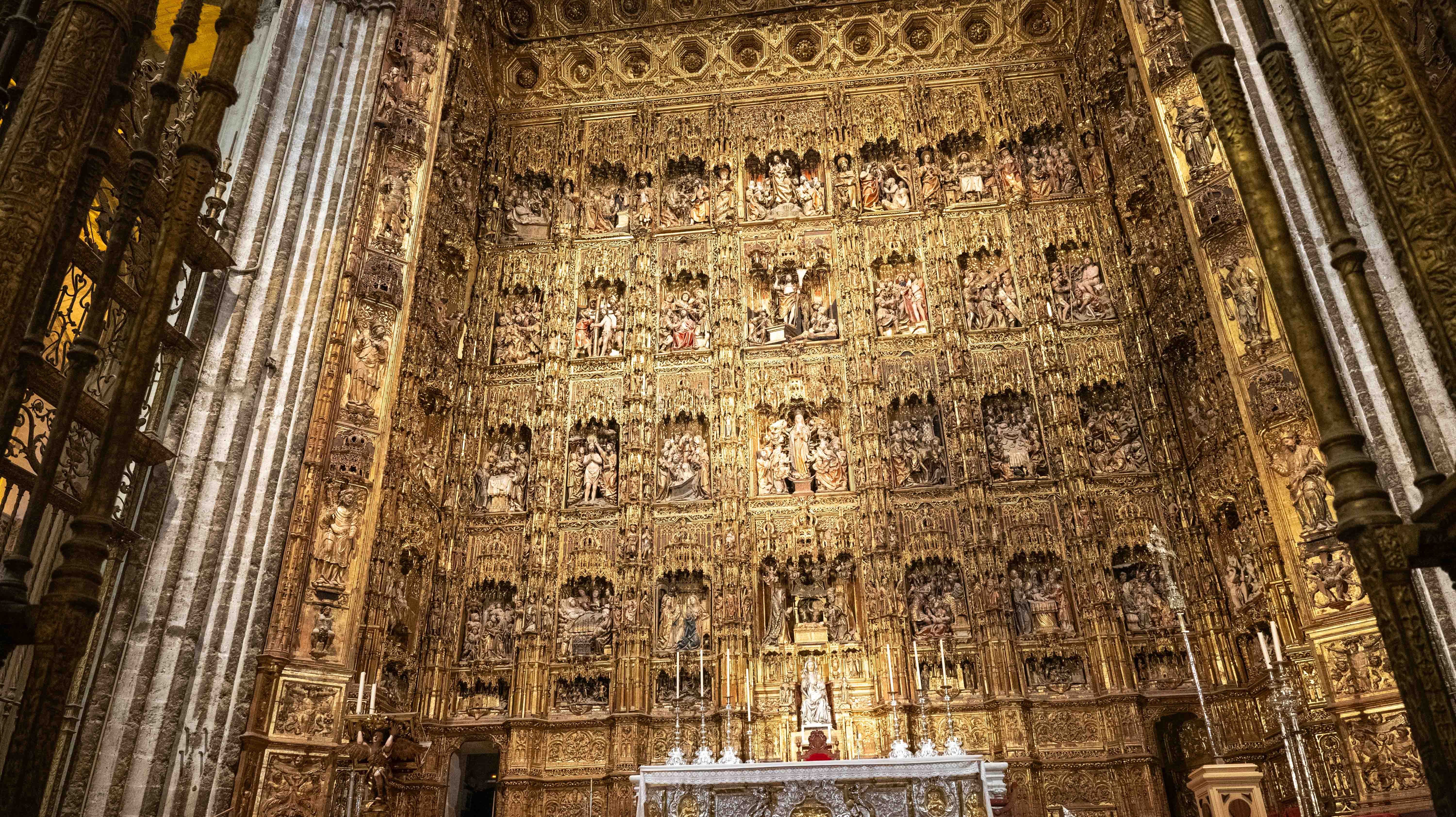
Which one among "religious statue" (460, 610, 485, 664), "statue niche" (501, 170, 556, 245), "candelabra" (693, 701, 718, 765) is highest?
"statue niche" (501, 170, 556, 245)

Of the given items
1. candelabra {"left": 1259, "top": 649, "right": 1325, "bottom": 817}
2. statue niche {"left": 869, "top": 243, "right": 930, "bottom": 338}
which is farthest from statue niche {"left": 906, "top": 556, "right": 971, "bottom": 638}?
candelabra {"left": 1259, "top": 649, "right": 1325, "bottom": 817}

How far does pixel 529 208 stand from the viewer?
51.7ft

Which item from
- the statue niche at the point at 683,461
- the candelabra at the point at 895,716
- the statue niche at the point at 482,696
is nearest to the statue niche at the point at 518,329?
the statue niche at the point at 683,461

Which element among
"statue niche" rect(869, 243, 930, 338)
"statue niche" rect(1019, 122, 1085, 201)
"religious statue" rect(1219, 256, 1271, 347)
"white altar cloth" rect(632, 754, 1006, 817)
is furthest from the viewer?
"statue niche" rect(1019, 122, 1085, 201)

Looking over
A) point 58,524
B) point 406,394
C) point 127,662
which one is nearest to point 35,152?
point 58,524

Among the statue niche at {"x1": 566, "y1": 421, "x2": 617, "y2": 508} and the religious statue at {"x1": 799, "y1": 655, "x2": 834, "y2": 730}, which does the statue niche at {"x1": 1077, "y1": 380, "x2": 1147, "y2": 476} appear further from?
the statue niche at {"x1": 566, "y1": 421, "x2": 617, "y2": 508}

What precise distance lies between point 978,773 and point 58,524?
25.1ft

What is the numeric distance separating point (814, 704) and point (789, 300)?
6.30 meters

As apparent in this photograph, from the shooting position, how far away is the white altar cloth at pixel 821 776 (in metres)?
8.28

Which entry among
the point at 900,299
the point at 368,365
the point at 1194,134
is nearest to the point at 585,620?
the point at 368,365

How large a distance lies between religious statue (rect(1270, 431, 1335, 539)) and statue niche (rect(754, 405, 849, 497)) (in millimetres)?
5516

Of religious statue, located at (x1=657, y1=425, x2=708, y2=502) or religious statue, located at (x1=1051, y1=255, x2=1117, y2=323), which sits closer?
religious statue, located at (x1=657, y1=425, x2=708, y2=502)

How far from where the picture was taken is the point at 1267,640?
34.5 feet

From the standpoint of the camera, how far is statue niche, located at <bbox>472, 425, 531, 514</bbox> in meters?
13.5
